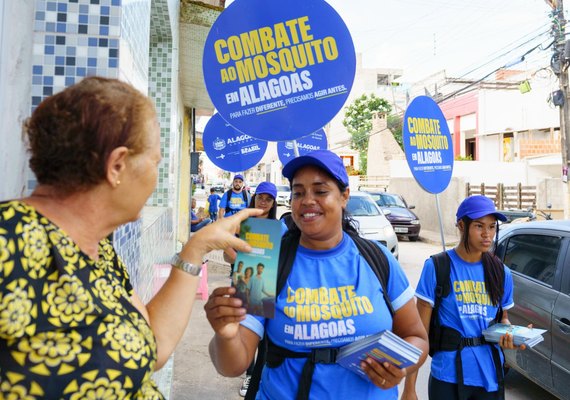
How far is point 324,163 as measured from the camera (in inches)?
68.7

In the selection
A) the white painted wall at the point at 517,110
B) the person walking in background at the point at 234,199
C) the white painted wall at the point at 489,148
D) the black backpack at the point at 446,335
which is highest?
the white painted wall at the point at 517,110

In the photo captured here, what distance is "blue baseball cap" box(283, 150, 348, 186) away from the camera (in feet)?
5.75

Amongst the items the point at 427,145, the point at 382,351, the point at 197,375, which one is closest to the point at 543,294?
the point at 427,145

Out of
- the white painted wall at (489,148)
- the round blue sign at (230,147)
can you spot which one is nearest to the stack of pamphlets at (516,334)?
the round blue sign at (230,147)

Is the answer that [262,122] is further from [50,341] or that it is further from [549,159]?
[549,159]

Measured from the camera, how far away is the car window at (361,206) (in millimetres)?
10289

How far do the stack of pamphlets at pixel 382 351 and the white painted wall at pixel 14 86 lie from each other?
1.24m

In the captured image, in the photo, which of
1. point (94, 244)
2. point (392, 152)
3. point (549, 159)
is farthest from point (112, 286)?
point (392, 152)

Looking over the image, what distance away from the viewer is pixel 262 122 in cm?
217

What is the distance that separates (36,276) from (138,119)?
386mm

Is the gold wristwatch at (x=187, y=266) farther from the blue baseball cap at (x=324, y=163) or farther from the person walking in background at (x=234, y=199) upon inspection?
the person walking in background at (x=234, y=199)

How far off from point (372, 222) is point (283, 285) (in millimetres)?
8434

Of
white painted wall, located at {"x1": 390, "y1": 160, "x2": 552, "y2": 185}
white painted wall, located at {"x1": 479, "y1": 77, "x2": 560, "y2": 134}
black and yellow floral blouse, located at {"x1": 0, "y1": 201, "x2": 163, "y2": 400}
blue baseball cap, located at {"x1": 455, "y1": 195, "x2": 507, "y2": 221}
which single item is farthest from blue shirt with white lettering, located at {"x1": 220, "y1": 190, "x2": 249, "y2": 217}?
white painted wall, located at {"x1": 479, "y1": 77, "x2": 560, "y2": 134}

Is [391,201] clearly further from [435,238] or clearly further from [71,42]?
[71,42]
